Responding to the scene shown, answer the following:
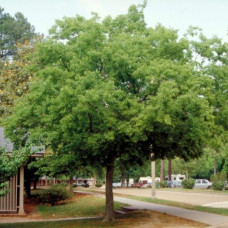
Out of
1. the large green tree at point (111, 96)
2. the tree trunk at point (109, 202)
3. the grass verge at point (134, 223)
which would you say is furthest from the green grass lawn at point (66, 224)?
the large green tree at point (111, 96)

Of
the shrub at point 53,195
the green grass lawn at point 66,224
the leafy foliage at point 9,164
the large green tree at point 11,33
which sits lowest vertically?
the green grass lawn at point 66,224

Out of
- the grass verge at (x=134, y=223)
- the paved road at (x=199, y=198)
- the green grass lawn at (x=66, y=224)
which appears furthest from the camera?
the paved road at (x=199, y=198)

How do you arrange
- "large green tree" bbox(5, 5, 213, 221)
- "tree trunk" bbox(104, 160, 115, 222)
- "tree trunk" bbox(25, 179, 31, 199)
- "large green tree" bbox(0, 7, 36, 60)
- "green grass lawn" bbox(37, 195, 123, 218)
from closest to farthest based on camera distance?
"large green tree" bbox(5, 5, 213, 221) → "tree trunk" bbox(104, 160, 115, 222) → "green grass lawn" bbox(37, 195, 123, 218) → "tree trunk" bbox(25, 179, 31, 199) → "large green tree" bbox(0, 7, 36, 60)

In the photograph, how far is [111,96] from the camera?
47.6 ft

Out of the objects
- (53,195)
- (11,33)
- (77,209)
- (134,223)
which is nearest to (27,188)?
(53,195)

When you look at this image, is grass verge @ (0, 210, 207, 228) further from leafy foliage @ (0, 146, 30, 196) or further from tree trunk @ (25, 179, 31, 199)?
tree trunk @ (25, 179, 31, 199)

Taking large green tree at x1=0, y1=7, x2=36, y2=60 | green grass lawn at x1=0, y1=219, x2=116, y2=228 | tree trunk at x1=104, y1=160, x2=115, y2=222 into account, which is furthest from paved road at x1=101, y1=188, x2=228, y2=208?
large green tree at x1=0, y1=7, x2=36, y2=60

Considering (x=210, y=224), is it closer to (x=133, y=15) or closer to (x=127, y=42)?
(x=127, y=42)

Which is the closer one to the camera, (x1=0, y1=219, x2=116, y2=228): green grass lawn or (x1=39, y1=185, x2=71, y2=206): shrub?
(x1=0, y1=219, x2=116, y2=228): green grass lawn

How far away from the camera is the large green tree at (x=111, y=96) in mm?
14367

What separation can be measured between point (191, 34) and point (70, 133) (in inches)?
282

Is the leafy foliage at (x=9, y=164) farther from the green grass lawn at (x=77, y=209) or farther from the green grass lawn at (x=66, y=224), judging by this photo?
the green grass lawn at (x=77, y=209)

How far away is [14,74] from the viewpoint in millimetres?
35844

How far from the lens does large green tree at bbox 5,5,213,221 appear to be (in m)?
14.4
